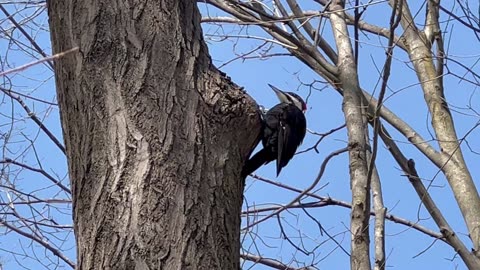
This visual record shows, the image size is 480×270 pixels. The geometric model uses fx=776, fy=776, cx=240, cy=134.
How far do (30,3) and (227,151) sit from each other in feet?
8.40

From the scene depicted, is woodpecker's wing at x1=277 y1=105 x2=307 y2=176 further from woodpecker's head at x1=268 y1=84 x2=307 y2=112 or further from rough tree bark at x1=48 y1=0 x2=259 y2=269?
rough tree bark at x1=48 y1=0 x2=259 y2=269

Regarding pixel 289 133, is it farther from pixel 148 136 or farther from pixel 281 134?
pixel 148 136

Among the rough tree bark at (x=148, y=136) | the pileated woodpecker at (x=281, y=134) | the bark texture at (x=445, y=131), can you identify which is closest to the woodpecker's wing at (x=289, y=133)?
the pileated woodpecker at (x=281, y=134)

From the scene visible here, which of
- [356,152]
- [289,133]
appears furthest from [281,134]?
[356,152]

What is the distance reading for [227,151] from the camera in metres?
1.87

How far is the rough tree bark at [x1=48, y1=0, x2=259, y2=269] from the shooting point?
5.49 feet

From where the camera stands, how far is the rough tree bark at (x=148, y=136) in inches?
65.9

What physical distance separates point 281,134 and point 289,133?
5.6 inches

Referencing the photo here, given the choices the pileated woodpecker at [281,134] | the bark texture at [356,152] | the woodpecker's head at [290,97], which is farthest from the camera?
the woodpecker's head at [290,97]

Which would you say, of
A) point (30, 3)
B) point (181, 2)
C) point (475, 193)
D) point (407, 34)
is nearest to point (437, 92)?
point (407, 34)

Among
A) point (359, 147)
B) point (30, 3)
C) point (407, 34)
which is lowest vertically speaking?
point (359, 147)

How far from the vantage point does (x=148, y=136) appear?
1.76 meters

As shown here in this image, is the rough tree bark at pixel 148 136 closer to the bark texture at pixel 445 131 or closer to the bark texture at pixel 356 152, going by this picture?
the bark texture at pixel 356 152

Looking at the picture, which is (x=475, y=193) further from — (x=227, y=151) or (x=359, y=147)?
(x=227, y=151)
